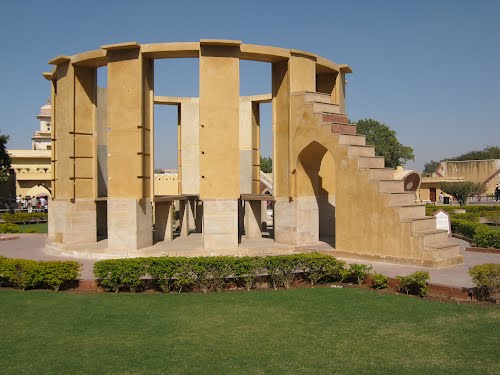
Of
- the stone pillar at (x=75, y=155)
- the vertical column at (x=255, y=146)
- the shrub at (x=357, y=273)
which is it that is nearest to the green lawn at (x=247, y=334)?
the shrub at (x=357, y=273)

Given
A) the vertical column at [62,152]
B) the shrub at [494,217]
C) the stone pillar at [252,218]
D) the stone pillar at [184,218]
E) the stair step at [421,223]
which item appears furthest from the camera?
the shrub at [494,217]

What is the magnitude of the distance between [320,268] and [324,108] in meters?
6.32

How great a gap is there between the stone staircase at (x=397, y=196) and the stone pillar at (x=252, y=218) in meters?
4.51

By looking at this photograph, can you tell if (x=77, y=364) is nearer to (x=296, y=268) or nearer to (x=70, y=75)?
(x=296, y=268)

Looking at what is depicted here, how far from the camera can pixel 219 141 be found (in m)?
14.9

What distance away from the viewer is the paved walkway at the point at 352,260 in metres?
10.9

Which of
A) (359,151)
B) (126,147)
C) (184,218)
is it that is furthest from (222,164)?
(184,218)

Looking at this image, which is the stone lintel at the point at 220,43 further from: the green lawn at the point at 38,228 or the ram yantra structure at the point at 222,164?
the green lawn at the point at 38,228

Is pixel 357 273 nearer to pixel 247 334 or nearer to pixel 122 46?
pixel 247 334

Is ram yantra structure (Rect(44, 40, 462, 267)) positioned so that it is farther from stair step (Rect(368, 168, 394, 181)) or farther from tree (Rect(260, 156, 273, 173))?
tree (Rect(260, 156, 273, 173))

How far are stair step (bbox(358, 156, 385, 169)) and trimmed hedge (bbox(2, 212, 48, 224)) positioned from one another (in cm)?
2439

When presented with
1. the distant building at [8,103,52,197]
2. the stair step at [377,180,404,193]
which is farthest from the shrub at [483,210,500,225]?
the distant building at [8,103,52,197]

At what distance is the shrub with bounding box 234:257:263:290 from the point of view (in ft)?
34.9

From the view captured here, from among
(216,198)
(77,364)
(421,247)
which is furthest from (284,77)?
(77,364)
